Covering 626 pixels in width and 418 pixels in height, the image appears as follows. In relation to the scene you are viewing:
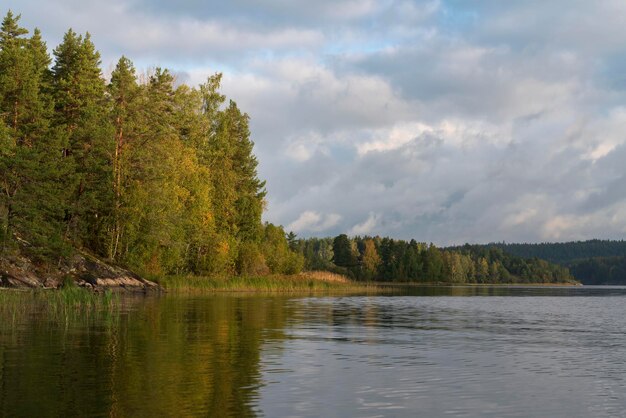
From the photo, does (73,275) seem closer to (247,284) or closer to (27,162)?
(27,162)

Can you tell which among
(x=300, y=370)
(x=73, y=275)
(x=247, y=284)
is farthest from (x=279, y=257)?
(x=300, y=370)

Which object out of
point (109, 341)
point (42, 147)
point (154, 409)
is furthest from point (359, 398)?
point (42, 147)

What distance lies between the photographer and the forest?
60.0m

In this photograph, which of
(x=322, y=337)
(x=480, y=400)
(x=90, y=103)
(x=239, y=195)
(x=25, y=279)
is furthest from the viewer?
(x=239, y=195)

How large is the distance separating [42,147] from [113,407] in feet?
173

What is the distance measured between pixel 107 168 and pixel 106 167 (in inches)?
5.8

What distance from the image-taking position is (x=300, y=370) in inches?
784

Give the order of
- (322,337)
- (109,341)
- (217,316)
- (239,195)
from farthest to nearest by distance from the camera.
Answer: (239,195) < (217,316) < (322,337) < (109,341)

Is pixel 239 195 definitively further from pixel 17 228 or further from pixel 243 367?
pixel 243 367

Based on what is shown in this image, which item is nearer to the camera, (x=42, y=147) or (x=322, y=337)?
(x=322, y=337)

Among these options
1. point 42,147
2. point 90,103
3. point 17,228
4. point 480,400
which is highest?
point 90,103

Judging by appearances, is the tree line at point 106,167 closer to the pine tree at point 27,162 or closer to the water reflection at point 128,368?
the pine tree at point 27,162

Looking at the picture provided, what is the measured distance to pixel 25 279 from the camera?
5684 centimetres

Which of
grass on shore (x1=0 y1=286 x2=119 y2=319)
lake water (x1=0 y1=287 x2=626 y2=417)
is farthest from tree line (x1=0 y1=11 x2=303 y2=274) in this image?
lake water (x1=0 y1=287 x2=626 y2=417)
